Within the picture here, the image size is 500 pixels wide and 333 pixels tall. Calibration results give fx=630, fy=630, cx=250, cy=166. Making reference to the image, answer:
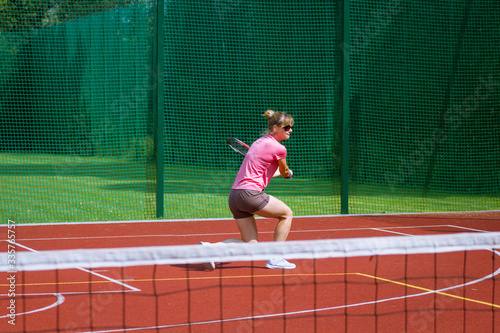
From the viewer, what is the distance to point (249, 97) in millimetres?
12555

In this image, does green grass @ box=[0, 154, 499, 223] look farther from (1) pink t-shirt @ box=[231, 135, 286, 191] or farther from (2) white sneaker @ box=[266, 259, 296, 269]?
(1) pink t-shirt @ box=[231, 135, 286, 191]

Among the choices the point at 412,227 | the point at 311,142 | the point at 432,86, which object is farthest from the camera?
the point at 432,86

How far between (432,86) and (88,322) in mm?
10741

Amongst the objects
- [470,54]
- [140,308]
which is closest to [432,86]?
[470,54]

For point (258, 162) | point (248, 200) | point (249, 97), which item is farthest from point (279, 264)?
point (249, 97)

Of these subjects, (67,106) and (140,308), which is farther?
(67,106)

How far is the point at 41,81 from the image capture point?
433 inches

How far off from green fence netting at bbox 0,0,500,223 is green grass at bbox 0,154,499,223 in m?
0.05

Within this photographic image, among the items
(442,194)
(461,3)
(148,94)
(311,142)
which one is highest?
(461,3)

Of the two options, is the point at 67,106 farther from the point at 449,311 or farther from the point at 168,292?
the point at 449,311

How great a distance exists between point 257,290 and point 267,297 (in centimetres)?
26

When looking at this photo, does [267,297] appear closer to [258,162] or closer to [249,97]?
[258,162]

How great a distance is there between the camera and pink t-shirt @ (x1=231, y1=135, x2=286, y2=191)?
6.14 m

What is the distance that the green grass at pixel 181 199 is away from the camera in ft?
36.9
